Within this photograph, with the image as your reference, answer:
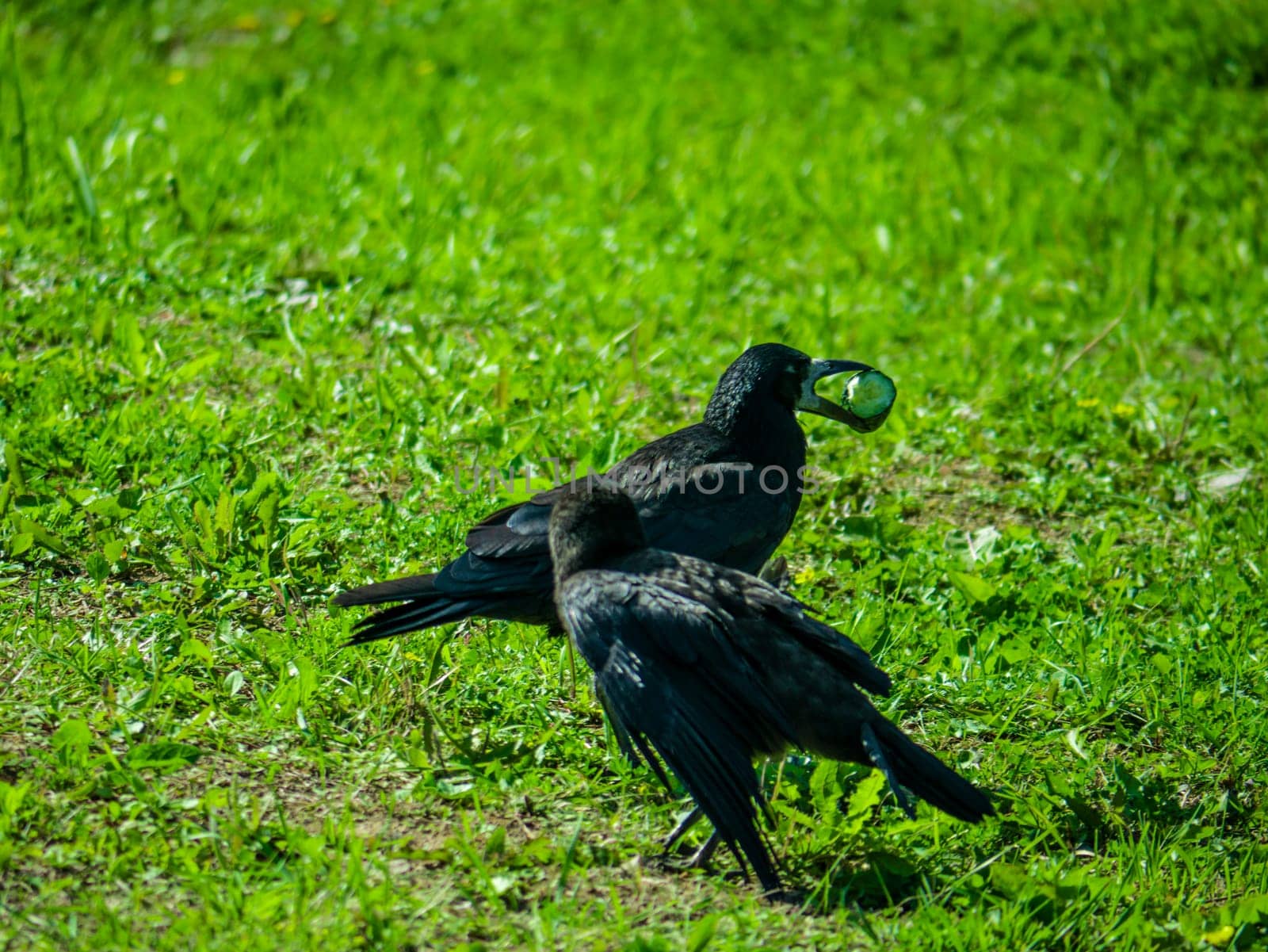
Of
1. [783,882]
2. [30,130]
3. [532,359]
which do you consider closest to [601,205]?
[532,359]

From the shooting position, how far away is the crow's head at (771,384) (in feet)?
16.2

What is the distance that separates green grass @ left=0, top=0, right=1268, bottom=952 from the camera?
11.3 feet

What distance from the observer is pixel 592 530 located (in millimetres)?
3908

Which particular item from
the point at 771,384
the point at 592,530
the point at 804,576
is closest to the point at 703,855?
the point at 592,530

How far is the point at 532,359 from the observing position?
21.1 feet

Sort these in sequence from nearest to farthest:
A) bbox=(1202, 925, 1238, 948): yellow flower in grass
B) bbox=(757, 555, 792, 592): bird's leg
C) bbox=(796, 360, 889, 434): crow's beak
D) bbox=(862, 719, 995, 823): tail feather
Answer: bbox=(1202, 925, 1238, 948): yellow flower in grass → bbox=(862, 719, 995, 823): tail feather → bbox=(757, 555, 792, 592): bird's leg → bbox=(796, 360, 889, 434): crow's beak

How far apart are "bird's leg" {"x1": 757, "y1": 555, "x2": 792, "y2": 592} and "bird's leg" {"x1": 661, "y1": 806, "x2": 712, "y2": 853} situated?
1290 millimetres

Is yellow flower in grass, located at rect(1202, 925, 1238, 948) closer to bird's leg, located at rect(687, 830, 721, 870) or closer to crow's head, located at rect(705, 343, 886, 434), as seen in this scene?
bird's leg, located at rect(687, 830, 721, 870)

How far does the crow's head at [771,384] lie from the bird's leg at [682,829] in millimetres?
1689

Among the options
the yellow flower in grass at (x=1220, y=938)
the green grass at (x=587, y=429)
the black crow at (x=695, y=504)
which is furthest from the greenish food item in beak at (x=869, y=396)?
the yellow flower in grass at (x=1220, y=938)

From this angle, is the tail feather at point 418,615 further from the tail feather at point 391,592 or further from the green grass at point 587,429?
the green grass at point 587,429

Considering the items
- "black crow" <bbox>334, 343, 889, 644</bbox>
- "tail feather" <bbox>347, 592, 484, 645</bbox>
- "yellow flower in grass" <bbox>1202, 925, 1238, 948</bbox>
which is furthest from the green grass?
"black crow" <bbox>334, 343, 889, 644</bbox>

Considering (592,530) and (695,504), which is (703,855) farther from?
(695,504)

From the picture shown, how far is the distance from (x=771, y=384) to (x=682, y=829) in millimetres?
1868
